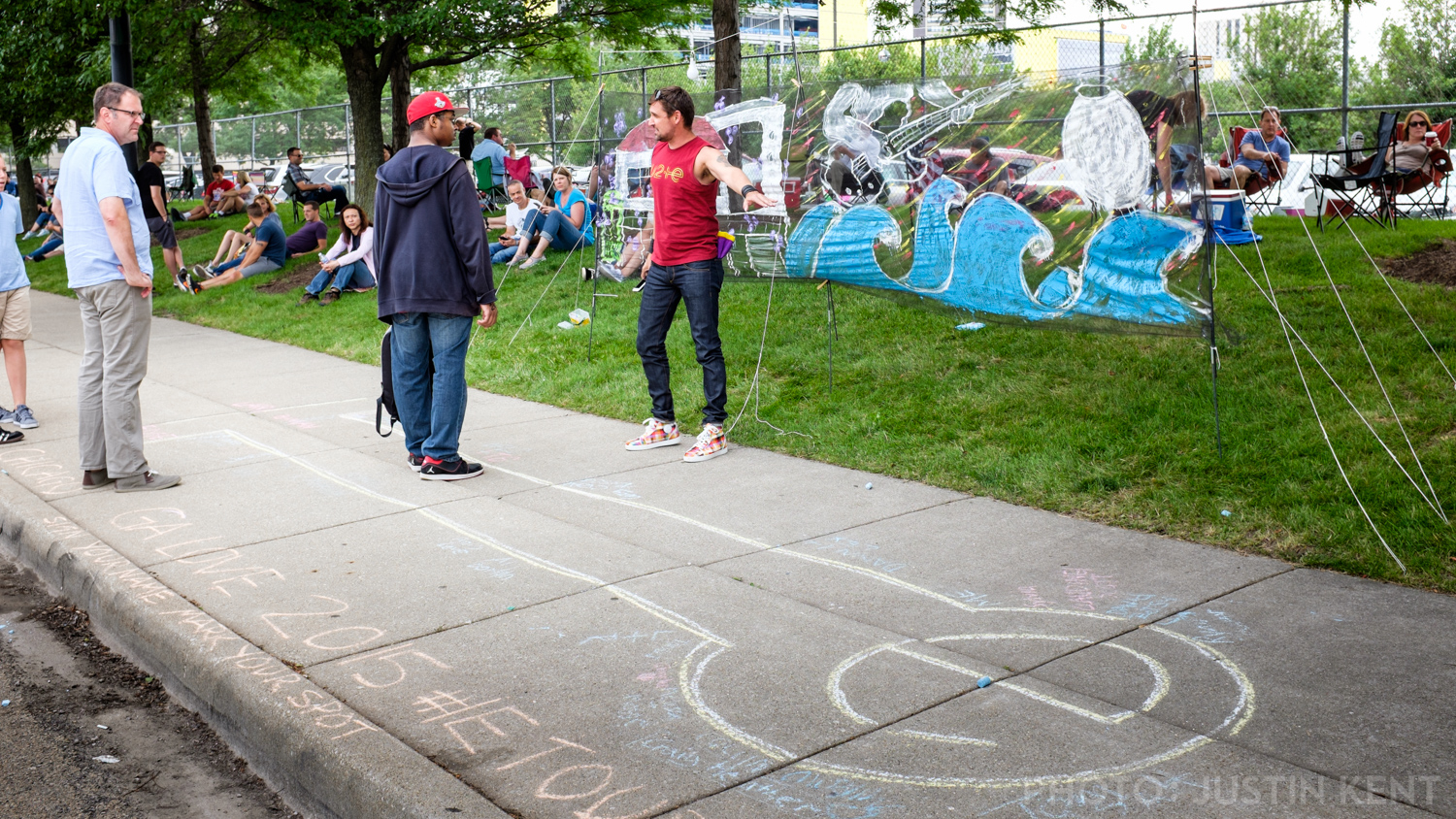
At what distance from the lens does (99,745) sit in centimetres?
362

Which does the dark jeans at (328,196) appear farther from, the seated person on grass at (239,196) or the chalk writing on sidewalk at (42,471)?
the chalk writing on sidewalk at (42,471)

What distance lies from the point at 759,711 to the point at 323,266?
38.8ft

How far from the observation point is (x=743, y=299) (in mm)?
10805

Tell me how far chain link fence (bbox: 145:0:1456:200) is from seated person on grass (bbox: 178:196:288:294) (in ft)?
13.9

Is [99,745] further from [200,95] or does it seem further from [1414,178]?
[200,95]

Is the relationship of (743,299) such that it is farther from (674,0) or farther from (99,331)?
(674,0)

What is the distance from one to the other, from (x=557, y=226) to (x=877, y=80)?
23.8 ft

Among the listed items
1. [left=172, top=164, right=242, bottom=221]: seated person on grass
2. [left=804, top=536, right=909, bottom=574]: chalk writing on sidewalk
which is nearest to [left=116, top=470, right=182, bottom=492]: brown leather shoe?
[left=804, top=536, right=909, bottom=574]: chalk writing on sidewalk

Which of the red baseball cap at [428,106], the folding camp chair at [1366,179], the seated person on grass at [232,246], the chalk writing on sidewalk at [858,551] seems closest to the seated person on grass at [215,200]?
the seated person on grass at [232,246]

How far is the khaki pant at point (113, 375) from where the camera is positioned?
586cm

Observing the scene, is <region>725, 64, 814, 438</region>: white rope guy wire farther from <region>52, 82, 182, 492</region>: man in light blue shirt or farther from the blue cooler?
the blue cooler

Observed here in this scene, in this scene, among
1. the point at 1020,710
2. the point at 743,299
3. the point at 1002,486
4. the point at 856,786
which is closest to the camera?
the point at 856,786

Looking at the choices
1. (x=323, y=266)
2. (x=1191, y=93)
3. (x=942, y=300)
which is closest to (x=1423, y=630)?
(x=1191, y=93)

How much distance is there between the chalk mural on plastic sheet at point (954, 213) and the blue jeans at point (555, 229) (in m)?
5.56
